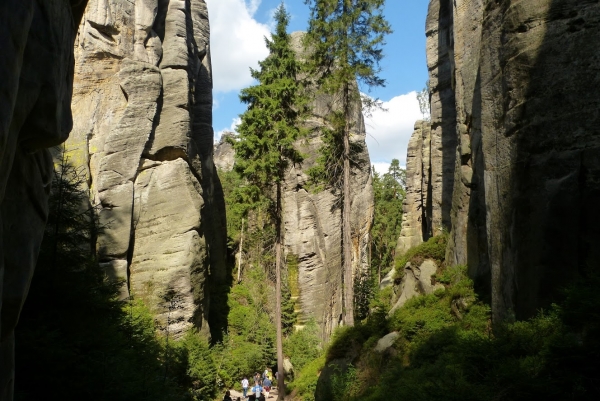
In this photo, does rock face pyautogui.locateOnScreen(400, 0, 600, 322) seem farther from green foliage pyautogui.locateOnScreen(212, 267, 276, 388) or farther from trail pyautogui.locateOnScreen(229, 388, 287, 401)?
green foliage pyautogui.locateOnScreen(212, 267, 276, 388)

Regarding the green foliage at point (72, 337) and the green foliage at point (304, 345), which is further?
the green foliage at point (304, 345)

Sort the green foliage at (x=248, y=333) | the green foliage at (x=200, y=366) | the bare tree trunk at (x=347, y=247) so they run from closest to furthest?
1. the bare tree trunk at (x=347, y=247)
2. the green foliage at (x=200, y=366)
3. the green foliage at (x=248, y=333)

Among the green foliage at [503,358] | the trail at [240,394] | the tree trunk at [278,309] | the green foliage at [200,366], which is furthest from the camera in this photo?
the trail at [240,394]

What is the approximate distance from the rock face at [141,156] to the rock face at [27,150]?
1515cm

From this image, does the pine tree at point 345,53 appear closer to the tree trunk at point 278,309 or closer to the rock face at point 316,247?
the tree trunk at point 278,309

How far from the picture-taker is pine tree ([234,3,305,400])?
2141 centimetres

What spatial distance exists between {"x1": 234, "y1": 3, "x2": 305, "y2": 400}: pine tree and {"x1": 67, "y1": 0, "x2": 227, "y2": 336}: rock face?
11.0 ft

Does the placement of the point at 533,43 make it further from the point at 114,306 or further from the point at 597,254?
the point at 114,306

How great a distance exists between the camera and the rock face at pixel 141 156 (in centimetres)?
2166

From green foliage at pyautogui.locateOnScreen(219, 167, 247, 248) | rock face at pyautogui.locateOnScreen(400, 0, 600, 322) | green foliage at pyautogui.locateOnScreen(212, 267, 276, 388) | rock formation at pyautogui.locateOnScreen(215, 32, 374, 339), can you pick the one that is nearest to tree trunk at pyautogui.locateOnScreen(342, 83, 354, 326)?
green foliage at pyautogui.locateOnScreen(219, 167, 247, 248)

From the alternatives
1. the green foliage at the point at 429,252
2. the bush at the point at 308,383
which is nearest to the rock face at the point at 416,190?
the green foliage at the point at 429,252

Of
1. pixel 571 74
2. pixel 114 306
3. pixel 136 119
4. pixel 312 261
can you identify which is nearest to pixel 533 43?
pixel 571 74

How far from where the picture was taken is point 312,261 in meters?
30.7

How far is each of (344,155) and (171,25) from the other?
12.7 meters
